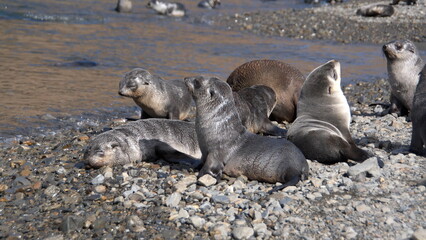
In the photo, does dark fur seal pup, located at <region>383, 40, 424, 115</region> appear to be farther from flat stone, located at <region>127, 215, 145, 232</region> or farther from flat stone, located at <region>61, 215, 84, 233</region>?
flat stone, located at <region>61, 215, 84, 233</region>

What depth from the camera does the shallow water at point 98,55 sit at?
1030 centimetres

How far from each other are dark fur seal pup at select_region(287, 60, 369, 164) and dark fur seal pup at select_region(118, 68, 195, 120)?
88.1 inches

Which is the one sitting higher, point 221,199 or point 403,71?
point 403,71

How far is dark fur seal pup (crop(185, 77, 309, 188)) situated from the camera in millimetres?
6082

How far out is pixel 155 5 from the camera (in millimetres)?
25719

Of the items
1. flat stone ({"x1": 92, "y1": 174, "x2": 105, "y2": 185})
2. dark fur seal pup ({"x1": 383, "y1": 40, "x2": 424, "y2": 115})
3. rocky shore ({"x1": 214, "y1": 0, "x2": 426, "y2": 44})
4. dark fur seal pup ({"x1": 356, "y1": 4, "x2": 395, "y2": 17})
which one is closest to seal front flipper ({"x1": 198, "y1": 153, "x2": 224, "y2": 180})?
flat stone ({"x1": 92, "y1": 174, "x2": 105, "y2": 185})

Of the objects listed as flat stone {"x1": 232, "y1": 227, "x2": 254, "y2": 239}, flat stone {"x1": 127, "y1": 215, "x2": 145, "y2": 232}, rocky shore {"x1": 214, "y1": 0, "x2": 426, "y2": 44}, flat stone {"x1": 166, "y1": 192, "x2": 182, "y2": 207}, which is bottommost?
rocky shore {"x1": 214, "y1": 0, "x2": 426, "y2": 44}

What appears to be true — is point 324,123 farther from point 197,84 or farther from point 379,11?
point 379,11

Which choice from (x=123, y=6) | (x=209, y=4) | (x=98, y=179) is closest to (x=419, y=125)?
(x=98, y=179)

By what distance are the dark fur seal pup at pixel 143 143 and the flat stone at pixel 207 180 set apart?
86 centimetres

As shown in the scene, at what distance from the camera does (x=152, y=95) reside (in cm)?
921

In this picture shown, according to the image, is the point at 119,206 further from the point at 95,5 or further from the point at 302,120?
the point at 95,5

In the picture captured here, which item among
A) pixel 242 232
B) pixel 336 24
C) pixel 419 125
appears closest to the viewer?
pixel 242 232

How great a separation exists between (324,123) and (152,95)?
2832 mm
